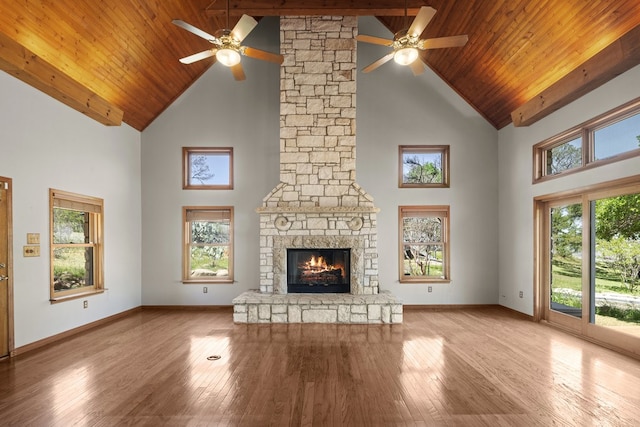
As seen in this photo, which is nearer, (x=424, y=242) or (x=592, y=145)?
(x=592, y=145)

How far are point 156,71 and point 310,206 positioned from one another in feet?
10.9

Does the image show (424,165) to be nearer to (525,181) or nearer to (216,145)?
(525,181)

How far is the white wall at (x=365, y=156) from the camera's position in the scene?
6.38 metres

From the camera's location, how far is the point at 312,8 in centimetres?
537

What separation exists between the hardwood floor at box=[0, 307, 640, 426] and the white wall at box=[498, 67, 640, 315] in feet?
4.15

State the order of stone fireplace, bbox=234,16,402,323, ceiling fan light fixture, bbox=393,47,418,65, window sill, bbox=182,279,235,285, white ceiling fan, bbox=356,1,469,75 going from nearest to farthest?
white ceiling fan, bbox=356,1,469,75
ceiling fan light fixture, bbox=393,47,418,65
stone fireplace, bbox=234,16,402,323
window sill, bbox=182,279,235,285

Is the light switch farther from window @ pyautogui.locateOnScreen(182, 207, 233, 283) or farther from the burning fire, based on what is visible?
the burning fire

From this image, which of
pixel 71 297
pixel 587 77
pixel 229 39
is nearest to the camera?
pixel 229 39

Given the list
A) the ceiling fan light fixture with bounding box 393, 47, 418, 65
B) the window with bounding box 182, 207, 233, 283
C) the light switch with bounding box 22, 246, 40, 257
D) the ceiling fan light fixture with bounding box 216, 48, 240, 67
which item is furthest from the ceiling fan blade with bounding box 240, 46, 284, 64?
the light switch with bounding box 22, 246, 40, 257

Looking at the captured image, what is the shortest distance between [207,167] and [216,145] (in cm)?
46

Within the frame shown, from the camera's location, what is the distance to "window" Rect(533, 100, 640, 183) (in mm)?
3824

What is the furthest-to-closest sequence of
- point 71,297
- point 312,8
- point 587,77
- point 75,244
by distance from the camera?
point 312,8
point 75,244
point 71,297
point 587,77

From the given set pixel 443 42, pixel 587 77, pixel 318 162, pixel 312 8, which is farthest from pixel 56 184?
pixel 587 77

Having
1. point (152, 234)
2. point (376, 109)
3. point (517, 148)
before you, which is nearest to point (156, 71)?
point (152, 234)
